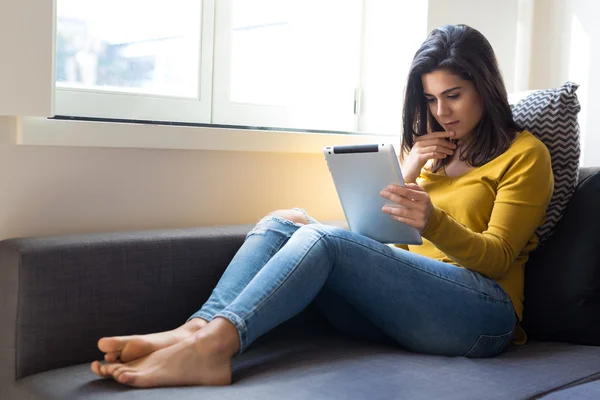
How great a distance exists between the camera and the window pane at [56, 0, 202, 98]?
1.92m

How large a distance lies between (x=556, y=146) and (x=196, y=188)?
0.89 metres

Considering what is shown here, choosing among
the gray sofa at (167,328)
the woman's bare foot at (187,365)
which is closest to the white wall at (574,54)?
the gray sofa at (167,328)

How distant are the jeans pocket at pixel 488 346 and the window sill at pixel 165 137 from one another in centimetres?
81

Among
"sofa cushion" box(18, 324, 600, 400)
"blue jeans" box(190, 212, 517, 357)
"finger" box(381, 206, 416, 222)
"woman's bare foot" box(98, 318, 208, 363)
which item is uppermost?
"finger" box(381, 206, 416, 222)

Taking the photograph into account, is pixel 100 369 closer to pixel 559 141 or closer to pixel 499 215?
pixel 499 215

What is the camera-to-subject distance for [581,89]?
240cm

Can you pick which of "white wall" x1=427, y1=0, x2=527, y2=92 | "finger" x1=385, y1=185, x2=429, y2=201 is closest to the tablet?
"finger" x1=385, y1=185, x2=429, y2=201

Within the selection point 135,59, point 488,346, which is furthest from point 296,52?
point 488,346

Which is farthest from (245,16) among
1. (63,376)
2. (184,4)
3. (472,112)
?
(63,376)

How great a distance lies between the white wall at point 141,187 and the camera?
5.53ft

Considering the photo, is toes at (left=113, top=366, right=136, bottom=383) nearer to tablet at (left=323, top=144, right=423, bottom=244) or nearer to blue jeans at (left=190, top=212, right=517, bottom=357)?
blue jeans at (left=190, top=212, right=517, bottom=357)

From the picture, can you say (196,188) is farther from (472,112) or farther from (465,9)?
(465,9)

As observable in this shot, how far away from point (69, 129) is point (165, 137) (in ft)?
0.80

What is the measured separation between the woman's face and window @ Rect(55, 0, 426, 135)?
668 mm
